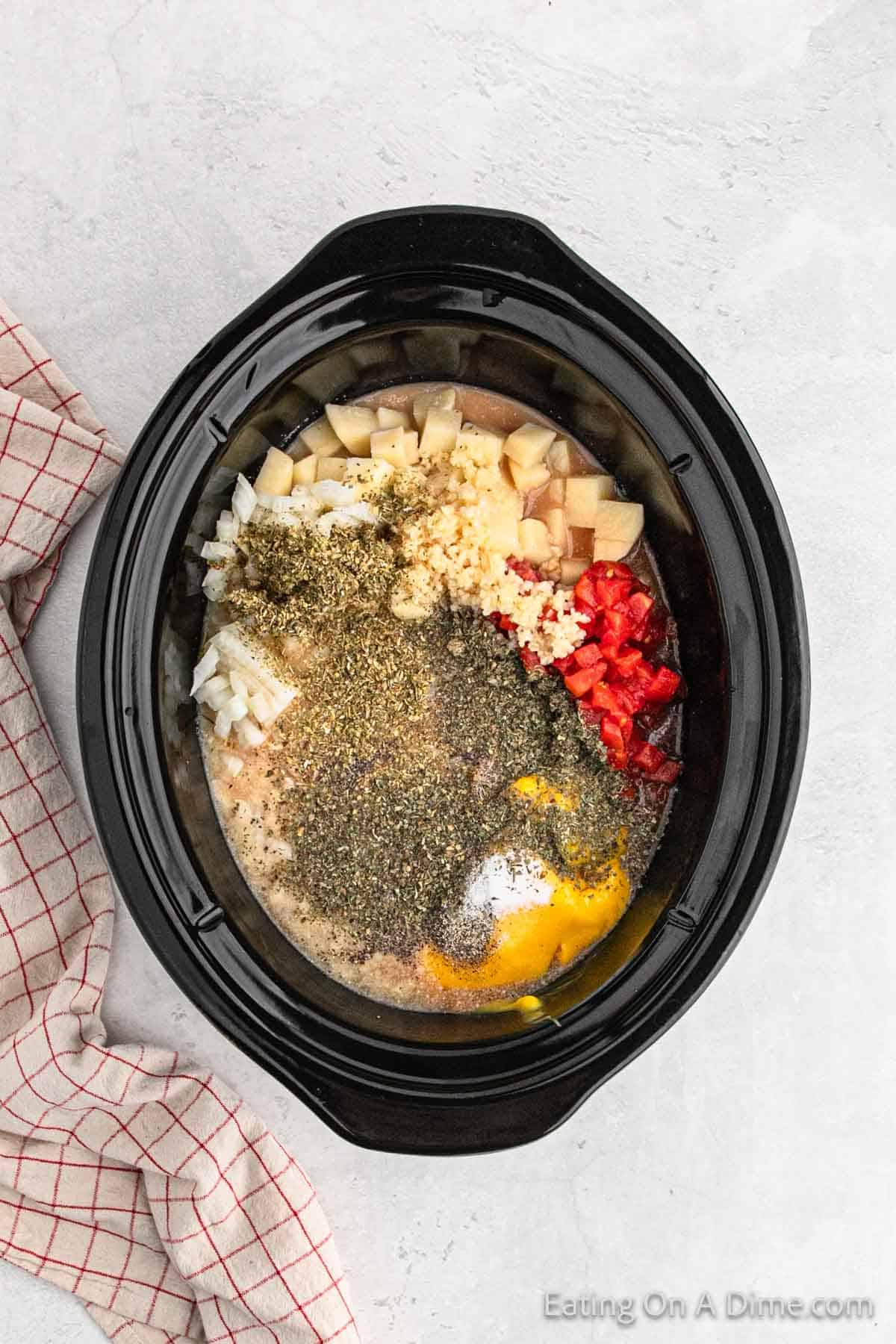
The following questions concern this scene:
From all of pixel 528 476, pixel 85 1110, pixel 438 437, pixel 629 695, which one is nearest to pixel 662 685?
pixel 629 695

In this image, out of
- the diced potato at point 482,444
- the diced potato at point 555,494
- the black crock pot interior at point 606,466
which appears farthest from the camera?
the diced potato at point 555,494

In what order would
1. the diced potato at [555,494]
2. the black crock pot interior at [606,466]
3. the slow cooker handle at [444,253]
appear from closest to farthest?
the slow cooker handle at [444,253]
the black crock pot interior at [606,466]
the diced potato at [555,494]

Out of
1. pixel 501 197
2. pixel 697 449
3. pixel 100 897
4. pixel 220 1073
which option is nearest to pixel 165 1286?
pixel 220 1073

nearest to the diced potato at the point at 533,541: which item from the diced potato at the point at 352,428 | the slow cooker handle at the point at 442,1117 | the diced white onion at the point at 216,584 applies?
the diced potato at the point at 352,428

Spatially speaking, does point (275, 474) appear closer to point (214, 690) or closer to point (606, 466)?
point (214, 690)

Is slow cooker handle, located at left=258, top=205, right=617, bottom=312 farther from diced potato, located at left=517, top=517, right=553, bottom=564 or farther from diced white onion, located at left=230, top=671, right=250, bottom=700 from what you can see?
diced white onion, located at left=230, top=671, right=250, bottom=700

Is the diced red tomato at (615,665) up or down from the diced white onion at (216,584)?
up

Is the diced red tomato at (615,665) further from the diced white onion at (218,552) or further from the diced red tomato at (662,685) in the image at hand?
the diced white onion at (218,552)
